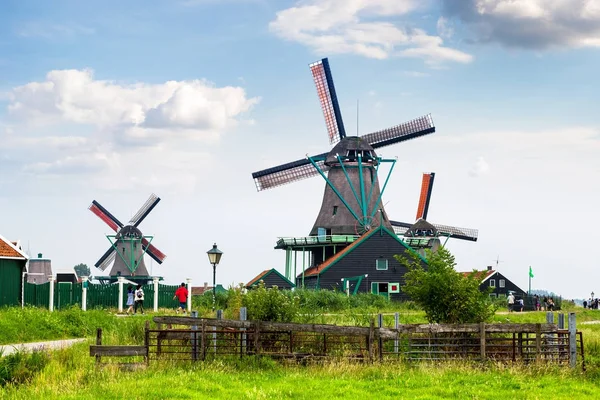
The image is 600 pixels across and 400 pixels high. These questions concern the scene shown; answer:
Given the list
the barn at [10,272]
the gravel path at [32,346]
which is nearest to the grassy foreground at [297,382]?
the gravel path at [32,346]

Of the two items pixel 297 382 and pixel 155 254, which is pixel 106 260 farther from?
pixel 297 382

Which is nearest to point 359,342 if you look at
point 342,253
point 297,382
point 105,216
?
point 297,382

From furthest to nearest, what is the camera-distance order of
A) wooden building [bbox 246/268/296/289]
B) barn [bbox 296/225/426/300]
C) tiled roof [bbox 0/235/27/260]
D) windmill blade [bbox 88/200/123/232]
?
1. windmill blade [bbox 88/200/123/232]
2. wooden building [bbox 246/268/296/289]
3. barn [bbox 296/225/426/300]
4. tiled roof [bbox 0/235/27/260]

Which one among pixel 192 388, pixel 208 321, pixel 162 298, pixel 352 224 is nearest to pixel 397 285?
pixel 352 224

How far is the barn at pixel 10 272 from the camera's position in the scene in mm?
44750

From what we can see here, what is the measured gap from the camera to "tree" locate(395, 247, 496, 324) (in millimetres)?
29531

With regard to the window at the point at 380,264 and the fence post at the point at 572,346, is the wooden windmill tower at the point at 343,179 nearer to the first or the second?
the window at the point at 380,264

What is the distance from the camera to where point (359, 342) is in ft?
85.5

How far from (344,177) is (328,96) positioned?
26.2 feet

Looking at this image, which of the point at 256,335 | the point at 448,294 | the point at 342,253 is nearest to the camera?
the point at 256,335

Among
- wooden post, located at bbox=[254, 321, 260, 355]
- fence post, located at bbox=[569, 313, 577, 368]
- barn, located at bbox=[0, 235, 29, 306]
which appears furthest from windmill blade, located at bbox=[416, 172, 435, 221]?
wooden post, located at bbox=[254, 321, 260, 355]

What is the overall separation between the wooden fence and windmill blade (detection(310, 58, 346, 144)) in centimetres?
4495

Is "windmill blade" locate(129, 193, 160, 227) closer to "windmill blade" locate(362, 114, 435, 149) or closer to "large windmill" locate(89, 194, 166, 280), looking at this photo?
"large windmill" locate(89, 194, 166, 280)

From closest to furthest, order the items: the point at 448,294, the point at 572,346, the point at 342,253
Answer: the point at 572,346 < the point at 448,294 < the point at 342,253
